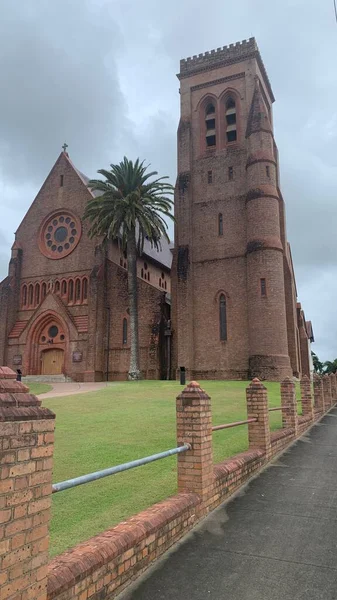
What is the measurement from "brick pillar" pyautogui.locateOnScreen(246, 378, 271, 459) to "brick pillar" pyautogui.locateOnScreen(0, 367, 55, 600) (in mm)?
6714

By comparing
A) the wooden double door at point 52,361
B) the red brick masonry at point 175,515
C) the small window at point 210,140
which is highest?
the small window at point 210,140

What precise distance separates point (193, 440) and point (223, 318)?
27.1m

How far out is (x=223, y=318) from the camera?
108 feet

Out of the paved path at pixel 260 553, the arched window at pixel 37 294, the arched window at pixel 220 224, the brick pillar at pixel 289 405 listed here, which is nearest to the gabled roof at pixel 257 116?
the arched window at pixel 220 224

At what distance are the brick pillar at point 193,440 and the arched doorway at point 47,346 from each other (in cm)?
2916

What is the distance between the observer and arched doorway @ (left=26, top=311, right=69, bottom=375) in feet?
113

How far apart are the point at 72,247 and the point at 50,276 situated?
114 inches

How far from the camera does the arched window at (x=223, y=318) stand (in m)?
32.3

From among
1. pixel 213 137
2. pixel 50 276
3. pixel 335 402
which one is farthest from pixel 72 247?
pixel 335 402

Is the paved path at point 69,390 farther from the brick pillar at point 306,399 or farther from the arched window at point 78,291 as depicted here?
the brick pillar at point 306,399

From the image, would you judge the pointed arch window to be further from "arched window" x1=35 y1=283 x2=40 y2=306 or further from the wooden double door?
the wooden double door

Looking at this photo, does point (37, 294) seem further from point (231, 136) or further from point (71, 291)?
point (231, 136)

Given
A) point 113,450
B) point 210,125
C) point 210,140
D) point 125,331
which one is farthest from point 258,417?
point 210,125

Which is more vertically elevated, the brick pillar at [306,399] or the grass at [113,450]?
the brick pillar at [306,399]
